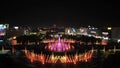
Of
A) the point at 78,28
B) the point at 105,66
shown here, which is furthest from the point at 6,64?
the point at 78,28

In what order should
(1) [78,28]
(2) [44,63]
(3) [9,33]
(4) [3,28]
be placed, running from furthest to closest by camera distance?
(1) [78,28] → (3) [9,33] → (4) [3,28] → (2) [44,63]

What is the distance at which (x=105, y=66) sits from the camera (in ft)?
99.4

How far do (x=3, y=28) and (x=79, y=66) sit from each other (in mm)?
83905

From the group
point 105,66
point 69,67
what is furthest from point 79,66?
point 105,66

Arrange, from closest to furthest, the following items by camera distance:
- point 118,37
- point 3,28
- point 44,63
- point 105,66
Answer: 1. point 105,66
2. point 44,63
3. point 118,37
4. point 3,28

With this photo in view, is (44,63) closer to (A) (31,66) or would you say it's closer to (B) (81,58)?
(A) (31,66)

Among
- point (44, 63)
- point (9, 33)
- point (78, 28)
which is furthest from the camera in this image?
point (78, 28)

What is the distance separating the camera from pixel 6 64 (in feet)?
104

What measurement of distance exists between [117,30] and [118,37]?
5624 millimetres

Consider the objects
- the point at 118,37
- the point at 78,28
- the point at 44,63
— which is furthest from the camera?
the point at 78,28

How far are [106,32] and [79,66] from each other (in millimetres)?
86671

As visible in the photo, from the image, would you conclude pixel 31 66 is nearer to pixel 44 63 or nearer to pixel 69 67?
pixel 44 63

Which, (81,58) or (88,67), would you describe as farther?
(81,58)

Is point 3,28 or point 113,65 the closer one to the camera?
point 113,65
